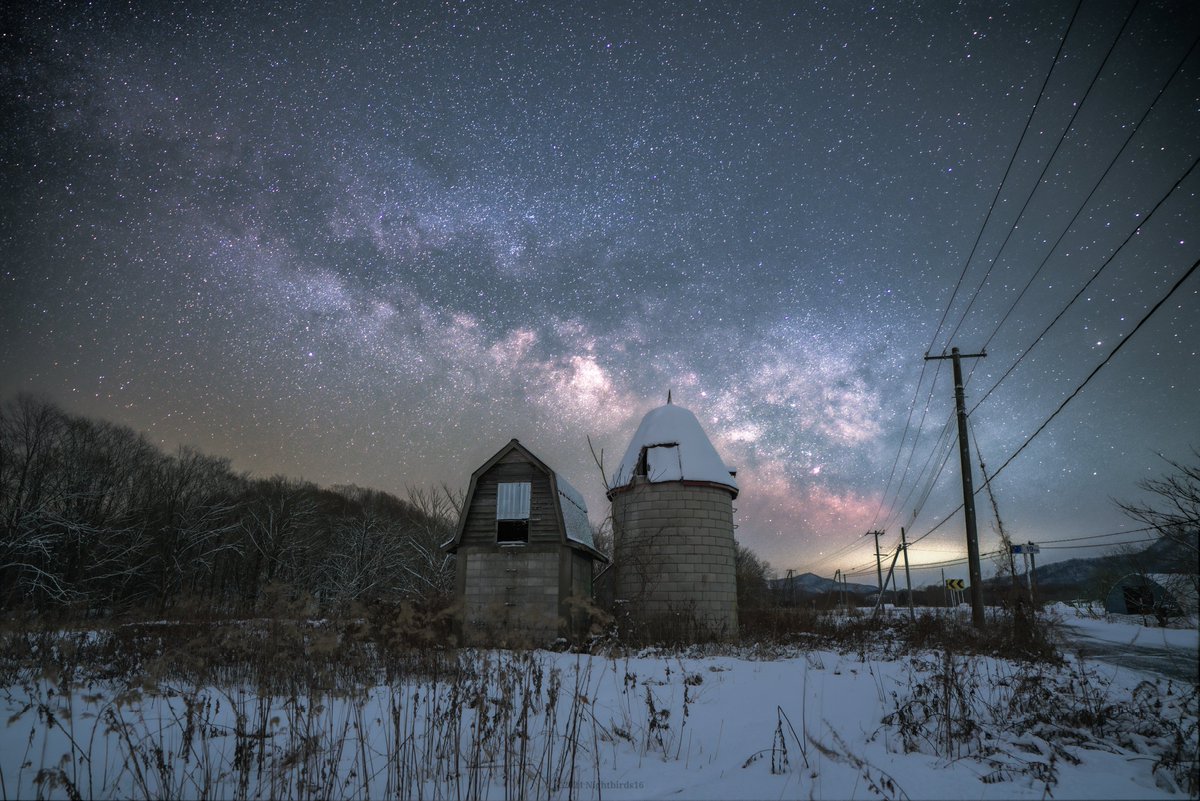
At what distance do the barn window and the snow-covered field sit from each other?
10365 mm

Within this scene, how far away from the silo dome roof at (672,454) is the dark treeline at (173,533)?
10.7 metres

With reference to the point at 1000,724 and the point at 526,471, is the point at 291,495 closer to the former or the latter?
the point at 526,471

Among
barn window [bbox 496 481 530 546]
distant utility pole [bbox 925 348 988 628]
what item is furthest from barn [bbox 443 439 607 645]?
distant utility pole [bbox 925 348 988 628]

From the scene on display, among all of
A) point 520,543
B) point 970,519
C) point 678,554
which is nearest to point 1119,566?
point 970,519

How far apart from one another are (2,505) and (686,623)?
94.4 feet

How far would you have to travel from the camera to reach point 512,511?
1903 centimetres

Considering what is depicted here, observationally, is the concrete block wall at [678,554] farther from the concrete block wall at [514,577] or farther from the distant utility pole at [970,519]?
the distant utility pole at [970,519]

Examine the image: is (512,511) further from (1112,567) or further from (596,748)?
(1112,567)

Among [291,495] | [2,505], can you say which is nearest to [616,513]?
[2,505]

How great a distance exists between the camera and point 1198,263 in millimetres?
6500

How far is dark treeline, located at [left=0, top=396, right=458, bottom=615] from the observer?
2872 centimetres

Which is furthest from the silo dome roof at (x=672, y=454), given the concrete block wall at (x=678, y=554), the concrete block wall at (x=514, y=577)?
the concrete block wall at (x=514, y=577)

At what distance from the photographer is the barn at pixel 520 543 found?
18.1m

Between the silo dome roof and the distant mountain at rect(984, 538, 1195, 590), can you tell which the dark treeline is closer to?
the silo dome roof
